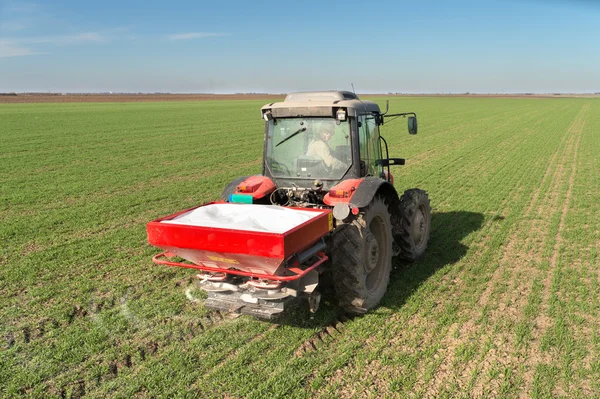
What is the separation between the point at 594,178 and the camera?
14.4 m

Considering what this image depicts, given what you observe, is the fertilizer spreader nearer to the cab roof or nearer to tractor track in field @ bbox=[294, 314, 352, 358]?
tractor track in field @ bbox=[294, 314, 352, 358]

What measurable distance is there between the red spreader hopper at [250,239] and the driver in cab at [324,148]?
1.06 meters

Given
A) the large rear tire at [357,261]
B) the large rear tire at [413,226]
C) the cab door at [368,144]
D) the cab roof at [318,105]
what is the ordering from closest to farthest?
the large rear tire at [357,261] → the cab roof at [318,105] → the cab door at [368,144] → the large rear tire at [413,226]

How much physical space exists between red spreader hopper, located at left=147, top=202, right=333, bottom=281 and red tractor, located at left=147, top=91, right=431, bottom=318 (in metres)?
0.01

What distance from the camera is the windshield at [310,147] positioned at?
595cm

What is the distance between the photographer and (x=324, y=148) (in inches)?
237

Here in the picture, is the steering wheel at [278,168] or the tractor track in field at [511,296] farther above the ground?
the steering wheel at [278,168]

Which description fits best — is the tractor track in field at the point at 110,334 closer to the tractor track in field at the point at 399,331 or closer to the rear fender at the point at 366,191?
the tractor track in field at the point at 399,331

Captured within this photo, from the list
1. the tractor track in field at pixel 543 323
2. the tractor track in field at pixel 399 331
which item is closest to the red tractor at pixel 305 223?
the tractor track in field at pixel 399 331

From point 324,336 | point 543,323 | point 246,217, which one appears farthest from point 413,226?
point 246,217

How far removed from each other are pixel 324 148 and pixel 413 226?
1889 mm

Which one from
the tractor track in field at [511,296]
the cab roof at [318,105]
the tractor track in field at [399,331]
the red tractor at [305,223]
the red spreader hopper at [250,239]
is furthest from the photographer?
the cab roof at [318,105]

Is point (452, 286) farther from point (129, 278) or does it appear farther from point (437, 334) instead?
point (129, 278)

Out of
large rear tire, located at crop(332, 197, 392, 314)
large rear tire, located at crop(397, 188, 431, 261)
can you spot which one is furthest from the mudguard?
large rear tire, located at crop(397, 188, 431, 261)
